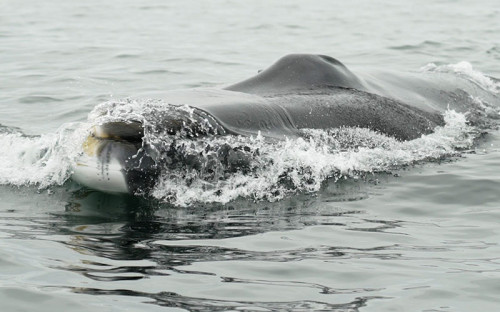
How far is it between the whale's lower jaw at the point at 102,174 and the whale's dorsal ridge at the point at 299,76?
2306 mm

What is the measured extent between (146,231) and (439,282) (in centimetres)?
259

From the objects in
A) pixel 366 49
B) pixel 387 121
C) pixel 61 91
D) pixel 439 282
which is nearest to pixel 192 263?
pixel 439 282

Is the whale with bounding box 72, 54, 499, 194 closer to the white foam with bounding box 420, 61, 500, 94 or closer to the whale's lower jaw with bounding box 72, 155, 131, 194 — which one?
the whale's lower jaw with bounding box 72, 155, 131, 194

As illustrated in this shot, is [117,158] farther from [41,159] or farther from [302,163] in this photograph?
A: [302,163]

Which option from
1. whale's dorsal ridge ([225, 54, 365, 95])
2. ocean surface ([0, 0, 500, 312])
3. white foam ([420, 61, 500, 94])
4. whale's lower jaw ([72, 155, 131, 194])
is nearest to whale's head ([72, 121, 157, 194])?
whale's lower jaw ([72, 155, 131, 194])

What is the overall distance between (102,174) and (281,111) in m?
2.23

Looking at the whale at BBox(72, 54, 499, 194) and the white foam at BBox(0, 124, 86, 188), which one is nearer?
the whale at BBox(72, 54, 499, 194)

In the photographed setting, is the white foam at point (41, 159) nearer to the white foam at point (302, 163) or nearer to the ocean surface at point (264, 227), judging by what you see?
the ocean surface at point (264, 227)

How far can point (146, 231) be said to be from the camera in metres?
8.04

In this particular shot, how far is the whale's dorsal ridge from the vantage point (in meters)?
10.6

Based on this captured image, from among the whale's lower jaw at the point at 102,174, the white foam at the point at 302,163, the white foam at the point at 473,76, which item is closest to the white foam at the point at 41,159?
the whale's lower jaw at the point at 102,174

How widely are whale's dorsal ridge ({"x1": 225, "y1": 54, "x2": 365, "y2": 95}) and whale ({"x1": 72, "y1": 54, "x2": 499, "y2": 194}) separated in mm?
11

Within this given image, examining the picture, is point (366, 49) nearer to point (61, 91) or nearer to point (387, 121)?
point (61, 91)

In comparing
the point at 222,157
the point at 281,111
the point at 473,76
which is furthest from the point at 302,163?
the point at 473,76
